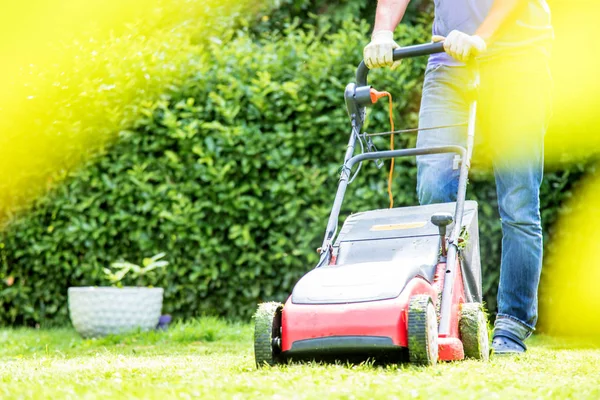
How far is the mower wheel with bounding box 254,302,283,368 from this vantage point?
2.17 meters

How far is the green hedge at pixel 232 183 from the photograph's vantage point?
176 inches

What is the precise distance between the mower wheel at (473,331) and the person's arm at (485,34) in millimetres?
849

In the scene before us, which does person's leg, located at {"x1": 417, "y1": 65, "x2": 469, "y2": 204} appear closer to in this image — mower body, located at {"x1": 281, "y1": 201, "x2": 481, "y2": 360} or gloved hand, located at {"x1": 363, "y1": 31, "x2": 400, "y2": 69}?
gloved hand, located at {"x1": 363, "y1": 31, "x2": 400, "y2": 69}

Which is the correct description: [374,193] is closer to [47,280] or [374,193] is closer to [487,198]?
[487,198]

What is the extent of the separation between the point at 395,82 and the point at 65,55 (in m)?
1.92

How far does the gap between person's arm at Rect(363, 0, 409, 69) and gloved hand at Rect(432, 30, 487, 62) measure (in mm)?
207

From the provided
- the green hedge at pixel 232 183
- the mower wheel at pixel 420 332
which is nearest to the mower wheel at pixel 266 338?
the mower wheel at pixel 420 332

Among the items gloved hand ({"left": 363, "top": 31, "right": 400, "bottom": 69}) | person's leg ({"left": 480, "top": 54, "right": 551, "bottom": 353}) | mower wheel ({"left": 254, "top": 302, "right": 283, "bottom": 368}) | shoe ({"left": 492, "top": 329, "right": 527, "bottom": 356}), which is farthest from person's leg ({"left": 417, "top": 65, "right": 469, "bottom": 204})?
mower wheel ({"left": 254, "top": 302, "right": 283, "bottom": 368})

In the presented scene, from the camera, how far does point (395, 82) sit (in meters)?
4.43

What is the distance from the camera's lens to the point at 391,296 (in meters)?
2.10

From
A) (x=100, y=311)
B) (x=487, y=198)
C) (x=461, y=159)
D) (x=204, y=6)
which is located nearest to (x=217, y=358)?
(x=461, y=159)

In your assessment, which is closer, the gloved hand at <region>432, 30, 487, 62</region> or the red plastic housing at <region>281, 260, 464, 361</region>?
the red plastic housing at <region>281, 260, 464, 361</region>

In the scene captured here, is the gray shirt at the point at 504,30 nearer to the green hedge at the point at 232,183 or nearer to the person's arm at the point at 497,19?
the person's arm at the point at 497,19

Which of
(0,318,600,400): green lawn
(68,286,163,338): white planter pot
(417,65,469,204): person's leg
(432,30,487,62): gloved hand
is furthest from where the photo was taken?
(68,286,163,338): white planter pot
